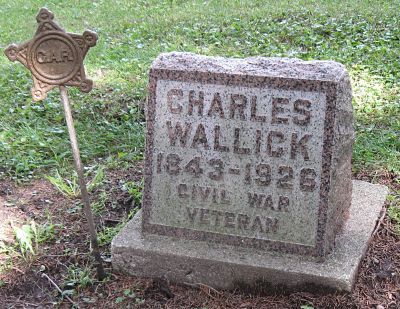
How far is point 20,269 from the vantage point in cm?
327

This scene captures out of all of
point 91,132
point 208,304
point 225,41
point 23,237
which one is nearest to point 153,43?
point 225,41

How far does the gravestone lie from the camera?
9.46ft

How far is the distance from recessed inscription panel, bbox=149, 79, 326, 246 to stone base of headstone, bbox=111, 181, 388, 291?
10cm

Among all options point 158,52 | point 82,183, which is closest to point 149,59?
point 158,52

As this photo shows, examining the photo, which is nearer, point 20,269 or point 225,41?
point 20,269

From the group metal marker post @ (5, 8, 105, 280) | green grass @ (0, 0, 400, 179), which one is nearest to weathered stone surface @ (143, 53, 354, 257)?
metal marker post @ (5, 8, 105, 280)

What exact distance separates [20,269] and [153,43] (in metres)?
4.22

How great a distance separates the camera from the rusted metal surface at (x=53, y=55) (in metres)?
2.75

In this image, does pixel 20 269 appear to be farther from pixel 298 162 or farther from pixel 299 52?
pixel 299 52

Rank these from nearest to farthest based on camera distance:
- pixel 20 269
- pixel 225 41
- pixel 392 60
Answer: pixel 20 269
pixel 392 60
pixel 225 41

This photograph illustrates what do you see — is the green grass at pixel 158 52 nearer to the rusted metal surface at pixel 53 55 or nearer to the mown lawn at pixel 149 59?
the mown lawn at pixel 149 59

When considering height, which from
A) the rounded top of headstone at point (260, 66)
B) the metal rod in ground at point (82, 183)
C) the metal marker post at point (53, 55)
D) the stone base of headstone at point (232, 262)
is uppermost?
the metal marker post at point (53, 55)

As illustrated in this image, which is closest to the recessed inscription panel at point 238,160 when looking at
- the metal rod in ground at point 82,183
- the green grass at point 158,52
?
the metal rod in ground at point 82,183

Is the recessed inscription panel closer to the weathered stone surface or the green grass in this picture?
the weathered stone surface
